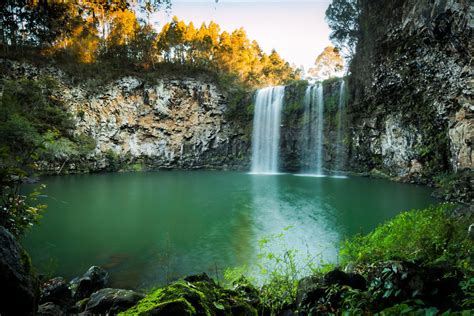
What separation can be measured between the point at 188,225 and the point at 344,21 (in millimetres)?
22373

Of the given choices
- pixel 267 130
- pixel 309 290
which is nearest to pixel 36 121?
pixel 267 130

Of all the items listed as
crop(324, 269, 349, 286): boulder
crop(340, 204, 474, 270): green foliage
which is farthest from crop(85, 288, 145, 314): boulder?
crop(340, 204, 474, 270): green foliage

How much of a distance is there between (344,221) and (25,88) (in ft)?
79.9

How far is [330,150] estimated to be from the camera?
24.1 meters

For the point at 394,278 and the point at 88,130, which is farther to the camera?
the point at 88,130

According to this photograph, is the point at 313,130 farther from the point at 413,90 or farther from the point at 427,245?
the point at 427,245

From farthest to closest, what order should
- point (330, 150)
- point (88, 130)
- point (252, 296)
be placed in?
point (88, 130)
point (330, 150)
point (252, 296)

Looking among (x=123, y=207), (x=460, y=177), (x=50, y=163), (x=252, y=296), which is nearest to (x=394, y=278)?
(x=252, y=296)

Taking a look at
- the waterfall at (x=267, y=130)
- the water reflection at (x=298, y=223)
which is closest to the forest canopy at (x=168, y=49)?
the waterfall at (x=267, y=130)

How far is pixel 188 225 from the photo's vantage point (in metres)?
8.86

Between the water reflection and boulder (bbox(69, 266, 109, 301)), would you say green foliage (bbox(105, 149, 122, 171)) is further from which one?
boulder (bbox(69, 266, 109, 301))

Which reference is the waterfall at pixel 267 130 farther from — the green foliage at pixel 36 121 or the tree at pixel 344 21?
the green foliage at pixel 36 121

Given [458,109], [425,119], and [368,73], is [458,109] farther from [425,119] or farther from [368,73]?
[368,73]

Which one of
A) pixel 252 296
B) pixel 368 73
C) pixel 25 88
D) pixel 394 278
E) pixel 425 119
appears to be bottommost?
pixel 252 296
